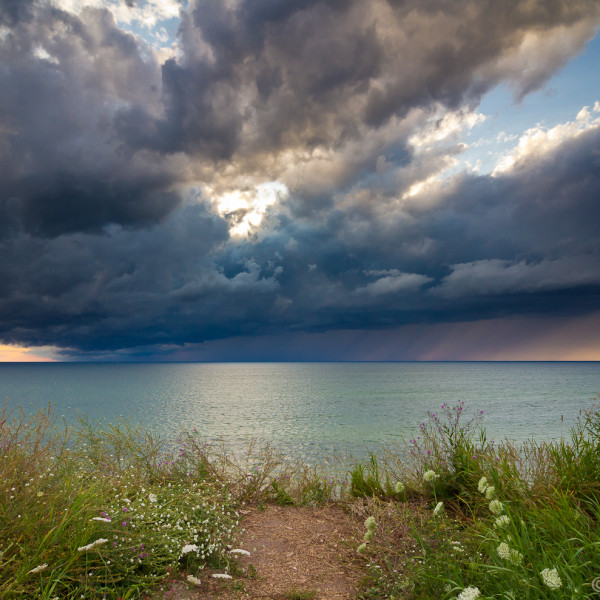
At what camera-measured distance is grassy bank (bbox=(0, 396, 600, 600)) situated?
11.2 feet

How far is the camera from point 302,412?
44656 millimetres

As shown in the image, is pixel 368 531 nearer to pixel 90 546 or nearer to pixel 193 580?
pixel 193 580

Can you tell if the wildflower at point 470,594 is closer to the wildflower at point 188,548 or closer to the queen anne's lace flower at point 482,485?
the queen anne's lace flower at point 482,485

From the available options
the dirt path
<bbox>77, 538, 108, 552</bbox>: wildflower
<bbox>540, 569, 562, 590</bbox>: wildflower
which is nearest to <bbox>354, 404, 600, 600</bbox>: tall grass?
<bbox>540, 569, 562, 590</bbox>: wildflower

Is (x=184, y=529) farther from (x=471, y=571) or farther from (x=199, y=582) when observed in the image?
(x=471, y=571)

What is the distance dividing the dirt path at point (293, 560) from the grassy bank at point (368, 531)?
21 centimetres

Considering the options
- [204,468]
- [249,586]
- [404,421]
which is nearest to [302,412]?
[404,421]

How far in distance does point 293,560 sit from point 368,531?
1228mm

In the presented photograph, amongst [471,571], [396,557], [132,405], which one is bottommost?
[132,405]

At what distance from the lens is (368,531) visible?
4.99 meters

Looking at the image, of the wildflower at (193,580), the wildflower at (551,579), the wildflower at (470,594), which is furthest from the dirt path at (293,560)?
the wildflower at (551,579)

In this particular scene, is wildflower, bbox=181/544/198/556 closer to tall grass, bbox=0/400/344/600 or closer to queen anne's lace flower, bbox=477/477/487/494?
tall grass, bbox=0/400/344/600

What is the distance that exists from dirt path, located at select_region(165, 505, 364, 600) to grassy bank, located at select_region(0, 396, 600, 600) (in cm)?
21

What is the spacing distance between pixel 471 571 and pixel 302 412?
42.1 m
